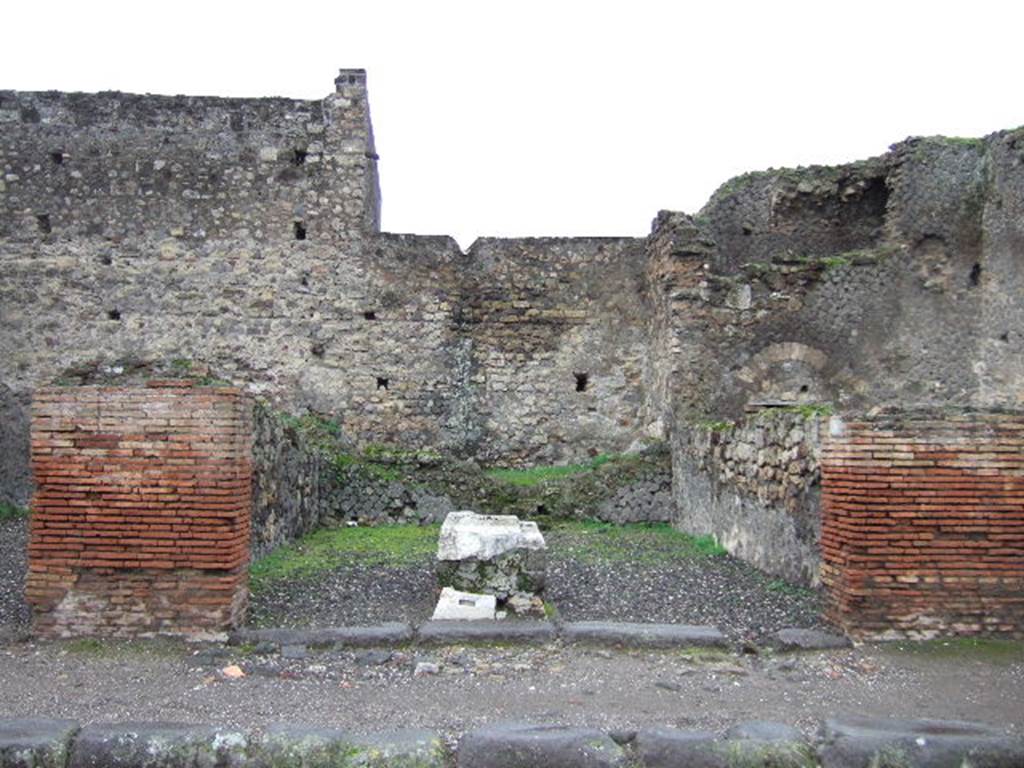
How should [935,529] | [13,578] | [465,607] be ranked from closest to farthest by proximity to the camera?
[935,529]
[465,607]
[13,578]

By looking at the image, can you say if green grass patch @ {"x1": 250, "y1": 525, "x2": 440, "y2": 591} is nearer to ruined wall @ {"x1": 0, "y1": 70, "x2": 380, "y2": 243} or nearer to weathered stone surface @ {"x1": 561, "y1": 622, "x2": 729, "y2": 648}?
weathered stone surface @ {"x1": 561, "y1": 622, "x2": 729, "y2": 648}

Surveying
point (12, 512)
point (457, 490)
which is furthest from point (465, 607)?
point (12, 512)

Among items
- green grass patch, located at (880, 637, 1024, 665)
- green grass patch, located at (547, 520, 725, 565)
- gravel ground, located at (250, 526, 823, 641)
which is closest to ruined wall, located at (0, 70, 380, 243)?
green grass patch, located at (547, 520, 725, 565)

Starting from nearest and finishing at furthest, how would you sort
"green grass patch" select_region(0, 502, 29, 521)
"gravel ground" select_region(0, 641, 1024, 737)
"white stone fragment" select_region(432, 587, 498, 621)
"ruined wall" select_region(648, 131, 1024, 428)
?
"gravel ground" select_region(0, 641, 1024, 737)
"white stone fragment" select_region(432, 587, 498, 621)
"green grass patch" select_region(0, 502, 29, 521)
"ruined wall" select_region(648, 131, 1024, 428)

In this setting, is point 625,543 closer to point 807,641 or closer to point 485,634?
point 807,641

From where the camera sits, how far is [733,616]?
6.34 metres

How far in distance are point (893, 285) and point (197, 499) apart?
12.1 metres

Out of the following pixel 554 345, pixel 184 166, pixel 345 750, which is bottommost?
pixel 345 750

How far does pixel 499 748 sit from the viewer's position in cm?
394

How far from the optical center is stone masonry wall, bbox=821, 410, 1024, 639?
18.3 ft

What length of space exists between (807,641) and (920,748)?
62.7 inches

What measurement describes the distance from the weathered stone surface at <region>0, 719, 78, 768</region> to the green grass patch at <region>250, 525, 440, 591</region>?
2.97 metres

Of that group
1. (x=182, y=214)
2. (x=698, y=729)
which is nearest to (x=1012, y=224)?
(x=698, y=729)

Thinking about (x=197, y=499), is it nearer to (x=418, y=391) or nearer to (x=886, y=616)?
(x=886, y=616)
